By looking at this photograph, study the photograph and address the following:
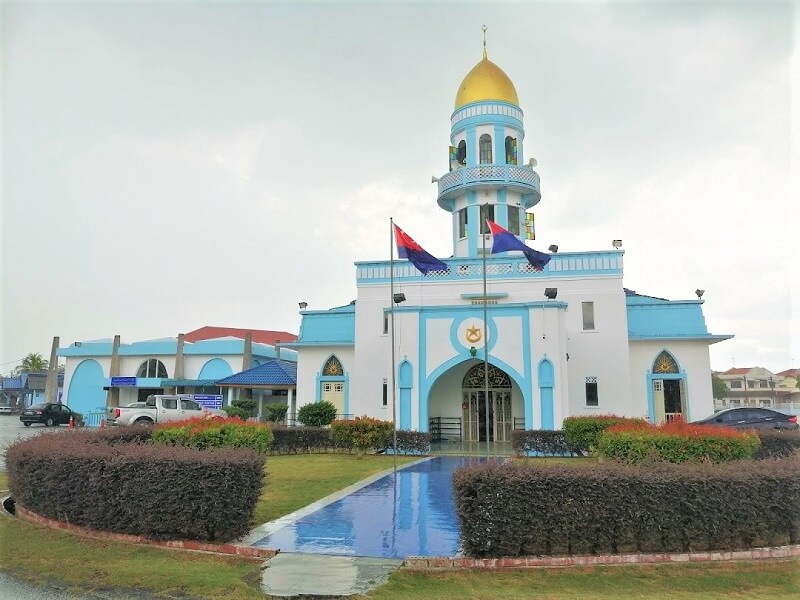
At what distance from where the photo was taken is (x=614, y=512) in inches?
287

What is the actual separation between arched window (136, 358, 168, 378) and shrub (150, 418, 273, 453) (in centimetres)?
2654

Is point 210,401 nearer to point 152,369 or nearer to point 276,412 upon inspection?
point 276,412

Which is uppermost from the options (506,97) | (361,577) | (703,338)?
(506,97)

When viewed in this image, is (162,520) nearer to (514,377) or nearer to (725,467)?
(725,467)

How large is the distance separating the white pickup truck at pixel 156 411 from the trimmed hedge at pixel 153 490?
45.7 feet

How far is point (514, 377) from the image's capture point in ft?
73.2

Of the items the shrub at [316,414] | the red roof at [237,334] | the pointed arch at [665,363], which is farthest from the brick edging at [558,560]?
the red roof at [237,334]

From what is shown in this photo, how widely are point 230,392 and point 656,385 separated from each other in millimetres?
23452

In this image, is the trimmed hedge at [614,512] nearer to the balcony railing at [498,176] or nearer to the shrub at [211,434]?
the shrub at [211,434]

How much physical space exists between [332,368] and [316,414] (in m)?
3.80

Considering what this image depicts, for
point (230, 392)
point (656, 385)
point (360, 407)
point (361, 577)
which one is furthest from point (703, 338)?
point (230, 392)

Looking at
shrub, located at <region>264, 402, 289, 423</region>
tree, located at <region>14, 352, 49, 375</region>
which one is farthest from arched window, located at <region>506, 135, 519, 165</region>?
tree, located at <region>14, 352, 49, 375</region>

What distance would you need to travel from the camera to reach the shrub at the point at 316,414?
24.2 meters

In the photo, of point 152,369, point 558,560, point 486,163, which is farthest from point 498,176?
point 152,369
